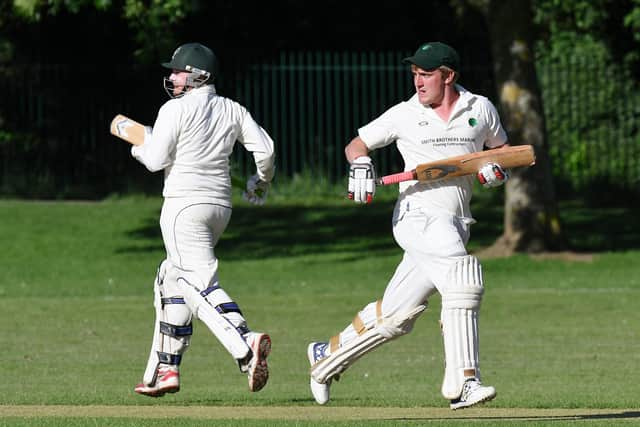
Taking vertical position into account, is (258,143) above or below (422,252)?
above

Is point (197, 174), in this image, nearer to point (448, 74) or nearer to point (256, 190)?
point (256, 190)

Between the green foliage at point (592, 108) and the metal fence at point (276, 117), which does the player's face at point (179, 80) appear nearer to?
the metal fence at point (276, 117)

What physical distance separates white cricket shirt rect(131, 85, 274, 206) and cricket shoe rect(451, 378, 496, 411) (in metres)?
1.69

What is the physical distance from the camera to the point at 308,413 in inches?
305

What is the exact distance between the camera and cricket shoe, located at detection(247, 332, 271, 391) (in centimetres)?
732

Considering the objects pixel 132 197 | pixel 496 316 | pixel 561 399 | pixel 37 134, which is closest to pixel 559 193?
pixel 132 197

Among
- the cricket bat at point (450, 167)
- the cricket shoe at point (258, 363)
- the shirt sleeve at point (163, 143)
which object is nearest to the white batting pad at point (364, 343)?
the cricket shoe at point (258, 363)

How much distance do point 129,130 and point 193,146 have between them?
0.46 metres

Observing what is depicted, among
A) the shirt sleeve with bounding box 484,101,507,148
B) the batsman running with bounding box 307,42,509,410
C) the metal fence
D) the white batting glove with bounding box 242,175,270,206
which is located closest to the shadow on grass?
the metal fence

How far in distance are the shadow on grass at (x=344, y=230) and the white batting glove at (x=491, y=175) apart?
37.0 ft

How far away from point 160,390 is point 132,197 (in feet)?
49.6

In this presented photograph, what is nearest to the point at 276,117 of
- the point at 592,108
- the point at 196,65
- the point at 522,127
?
the point at 592,108

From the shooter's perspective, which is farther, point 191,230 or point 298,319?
point 298,319

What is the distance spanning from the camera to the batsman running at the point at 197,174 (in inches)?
303
